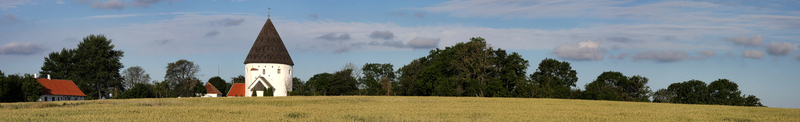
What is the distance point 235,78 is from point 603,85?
2785 inches

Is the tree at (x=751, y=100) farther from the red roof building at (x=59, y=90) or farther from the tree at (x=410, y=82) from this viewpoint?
the red roof building at (x=59, y=90)

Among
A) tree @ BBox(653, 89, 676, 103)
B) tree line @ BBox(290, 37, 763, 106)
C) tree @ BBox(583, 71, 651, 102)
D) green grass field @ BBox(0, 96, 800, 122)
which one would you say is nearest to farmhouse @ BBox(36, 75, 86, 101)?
tree line @ BBox(290, 37, 763, 106)

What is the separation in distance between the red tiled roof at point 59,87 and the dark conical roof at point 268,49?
22.2 m

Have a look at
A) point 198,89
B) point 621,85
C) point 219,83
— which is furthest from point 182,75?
point 621,85

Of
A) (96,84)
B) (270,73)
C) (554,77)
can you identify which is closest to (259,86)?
(270,73)

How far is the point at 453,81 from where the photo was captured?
68.1 meters

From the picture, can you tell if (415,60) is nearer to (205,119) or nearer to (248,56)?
(248,56)

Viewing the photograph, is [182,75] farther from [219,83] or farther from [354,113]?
[354,113]

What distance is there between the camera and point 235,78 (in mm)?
115875

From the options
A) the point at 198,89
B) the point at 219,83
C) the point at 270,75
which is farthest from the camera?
the point at 219,83

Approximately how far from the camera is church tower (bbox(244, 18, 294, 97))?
83000 mm

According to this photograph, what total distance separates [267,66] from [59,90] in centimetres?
2617

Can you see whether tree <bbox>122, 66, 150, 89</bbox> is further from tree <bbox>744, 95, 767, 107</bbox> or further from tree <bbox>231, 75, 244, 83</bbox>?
tree <bbox>744, 95, 767, 107</bbox>

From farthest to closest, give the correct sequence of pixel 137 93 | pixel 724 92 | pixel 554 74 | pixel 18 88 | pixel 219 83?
pixel 219 83
pixel 137 93
pixel 554 74
pixel 724 92
pixel 18 88
